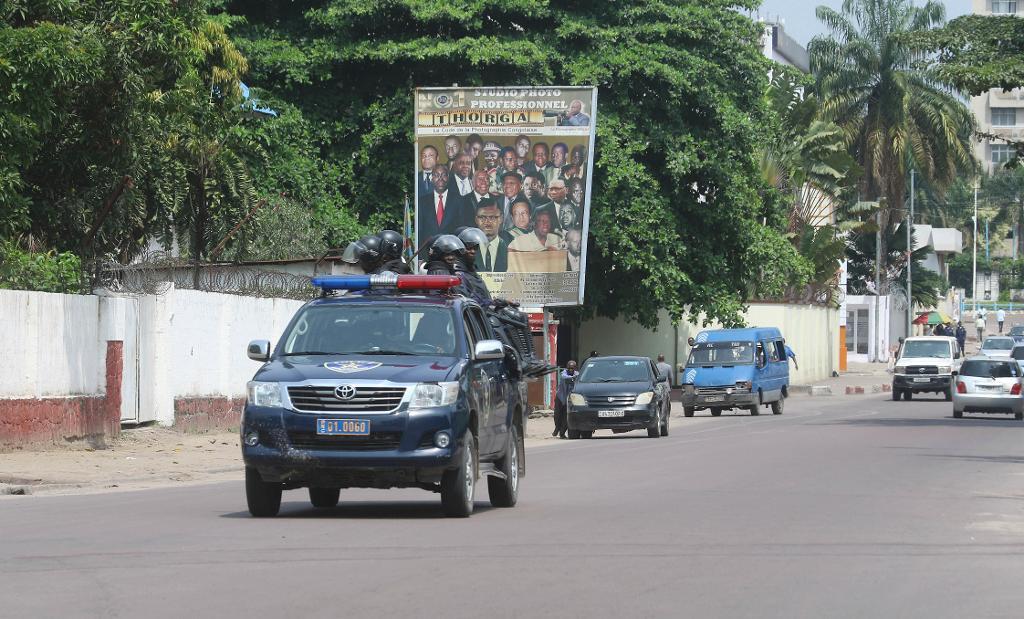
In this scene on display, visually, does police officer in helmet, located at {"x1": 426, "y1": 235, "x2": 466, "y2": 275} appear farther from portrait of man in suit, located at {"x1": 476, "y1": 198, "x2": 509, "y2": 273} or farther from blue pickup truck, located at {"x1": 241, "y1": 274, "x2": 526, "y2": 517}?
portrait of man in suit, located at {"x1": 476, "y1": 198, "x2": 509, "y2": 273}

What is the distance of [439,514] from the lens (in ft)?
45.0

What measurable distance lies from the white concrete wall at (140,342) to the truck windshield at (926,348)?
2663 cm

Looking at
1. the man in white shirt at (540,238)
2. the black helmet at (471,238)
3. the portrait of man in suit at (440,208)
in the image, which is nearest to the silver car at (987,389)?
the man in white shirt at (540,238)

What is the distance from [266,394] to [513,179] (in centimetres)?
2266

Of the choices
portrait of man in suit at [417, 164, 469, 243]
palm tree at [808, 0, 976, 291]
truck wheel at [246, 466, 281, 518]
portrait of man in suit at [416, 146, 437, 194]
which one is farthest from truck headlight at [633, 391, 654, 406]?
palm tree at [808, 0, 976, 291]

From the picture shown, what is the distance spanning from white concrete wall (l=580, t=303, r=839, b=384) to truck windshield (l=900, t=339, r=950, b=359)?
21.4 feet

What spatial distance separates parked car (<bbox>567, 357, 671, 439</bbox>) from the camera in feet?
104

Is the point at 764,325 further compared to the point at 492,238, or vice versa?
the point at 764,325

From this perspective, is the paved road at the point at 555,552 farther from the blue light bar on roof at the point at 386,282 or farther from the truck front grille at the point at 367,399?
the blue light bar on roof at the point at 386,282

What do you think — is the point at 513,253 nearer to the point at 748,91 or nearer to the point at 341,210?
the point at 341,210

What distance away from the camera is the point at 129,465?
19.8 meters

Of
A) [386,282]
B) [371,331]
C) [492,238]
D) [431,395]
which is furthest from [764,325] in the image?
[431,395]

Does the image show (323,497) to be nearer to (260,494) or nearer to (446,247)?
(260,494)

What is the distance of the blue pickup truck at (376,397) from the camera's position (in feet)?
41.1
